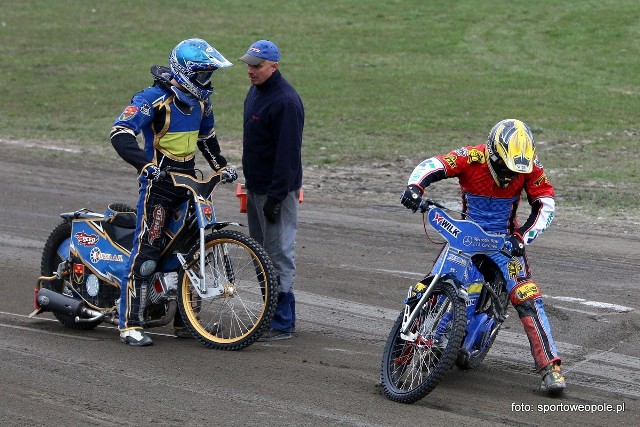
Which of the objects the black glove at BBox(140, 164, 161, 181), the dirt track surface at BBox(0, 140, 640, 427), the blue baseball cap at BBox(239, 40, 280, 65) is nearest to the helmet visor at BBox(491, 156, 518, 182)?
the dirt track surface at BBox(0, 140, 640, 427)

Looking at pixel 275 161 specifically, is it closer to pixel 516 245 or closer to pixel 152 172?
pixel 152 172

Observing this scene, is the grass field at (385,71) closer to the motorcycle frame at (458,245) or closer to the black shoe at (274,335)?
the black shoe at (274,335)

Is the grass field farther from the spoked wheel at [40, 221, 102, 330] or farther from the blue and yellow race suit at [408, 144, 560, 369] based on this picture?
the spoked wheel at [40, 221, 102, 330]

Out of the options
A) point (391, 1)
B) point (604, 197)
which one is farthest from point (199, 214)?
point (391, 1)

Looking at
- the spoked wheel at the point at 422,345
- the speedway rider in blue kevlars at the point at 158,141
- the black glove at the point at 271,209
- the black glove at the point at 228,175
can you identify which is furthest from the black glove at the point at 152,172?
the spoked wheel at the point at 422,345

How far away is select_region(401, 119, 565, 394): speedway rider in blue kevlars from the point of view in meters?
7.17

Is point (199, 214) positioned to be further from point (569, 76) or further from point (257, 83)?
point (569, 76)

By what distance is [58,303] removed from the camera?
852 cm

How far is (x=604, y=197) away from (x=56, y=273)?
8.63m

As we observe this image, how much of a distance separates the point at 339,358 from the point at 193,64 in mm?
2334

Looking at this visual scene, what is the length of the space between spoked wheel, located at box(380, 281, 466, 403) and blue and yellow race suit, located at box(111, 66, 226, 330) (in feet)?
6.61

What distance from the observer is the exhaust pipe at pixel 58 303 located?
845 cm

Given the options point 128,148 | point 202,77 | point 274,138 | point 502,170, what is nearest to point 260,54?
point 202,77

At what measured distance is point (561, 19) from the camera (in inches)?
1435
